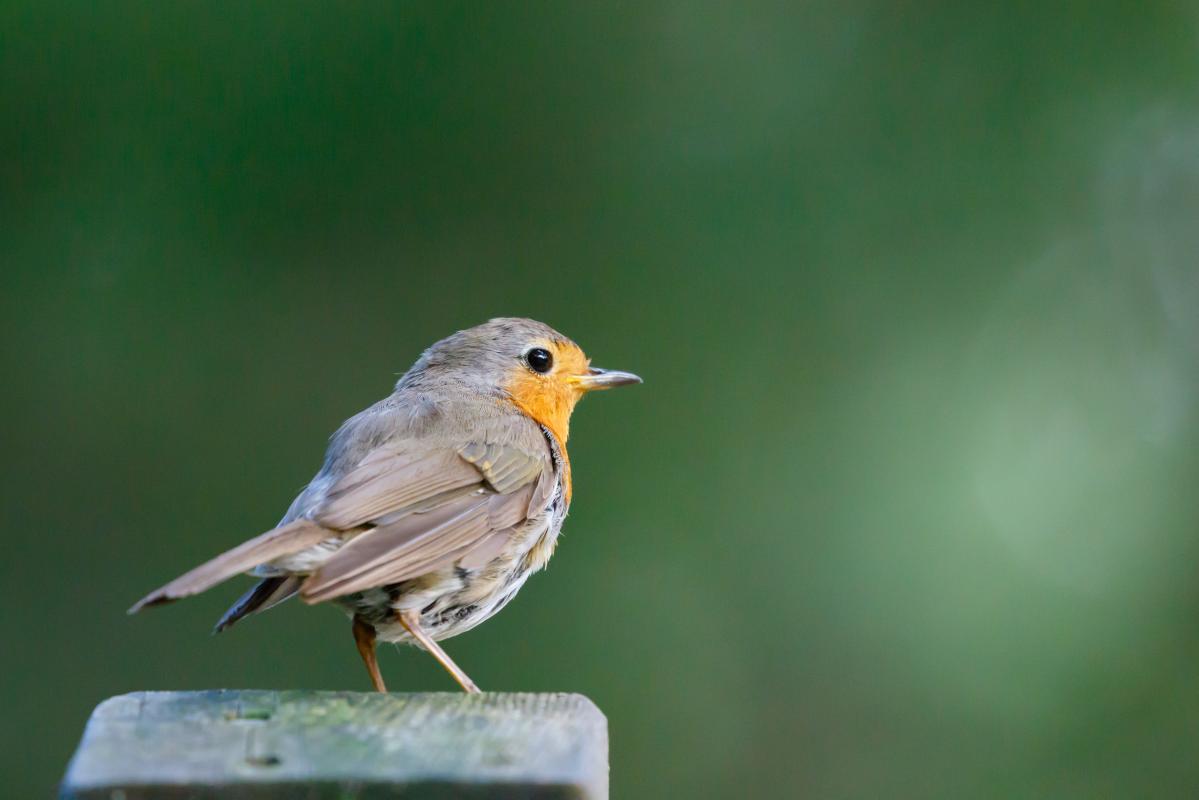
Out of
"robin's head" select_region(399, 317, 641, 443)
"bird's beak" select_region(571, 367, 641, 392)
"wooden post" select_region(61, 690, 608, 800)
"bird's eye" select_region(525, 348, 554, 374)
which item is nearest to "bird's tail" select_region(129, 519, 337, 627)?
"wooden post" select_region(61, 690, 608, 800)

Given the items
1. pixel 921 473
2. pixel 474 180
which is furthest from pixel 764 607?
pixel 474 180

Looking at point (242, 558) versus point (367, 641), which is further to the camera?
point (367, 641)

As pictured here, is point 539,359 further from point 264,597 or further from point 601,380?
point 264,597

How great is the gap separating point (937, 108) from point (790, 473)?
1.94m

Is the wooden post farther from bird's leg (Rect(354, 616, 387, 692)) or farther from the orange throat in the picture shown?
the orange throat

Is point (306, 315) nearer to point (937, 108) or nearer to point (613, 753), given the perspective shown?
point (613, 753)

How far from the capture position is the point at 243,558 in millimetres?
2846

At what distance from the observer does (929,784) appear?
653 centimetres

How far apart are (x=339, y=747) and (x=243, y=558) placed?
74 cm

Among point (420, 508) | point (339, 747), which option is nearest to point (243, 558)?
point (339, 747)

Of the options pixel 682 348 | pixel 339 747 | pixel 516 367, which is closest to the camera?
pixel 339 747

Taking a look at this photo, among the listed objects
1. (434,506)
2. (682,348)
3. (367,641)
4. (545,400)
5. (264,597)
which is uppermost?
(682,348)

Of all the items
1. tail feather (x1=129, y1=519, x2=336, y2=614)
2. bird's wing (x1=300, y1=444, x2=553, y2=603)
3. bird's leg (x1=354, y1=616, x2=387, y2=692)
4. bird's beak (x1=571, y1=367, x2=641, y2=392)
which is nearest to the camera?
tail feather (x1=129, y1=519, x2=336, y2=614)

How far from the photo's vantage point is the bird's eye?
16.0 ft
